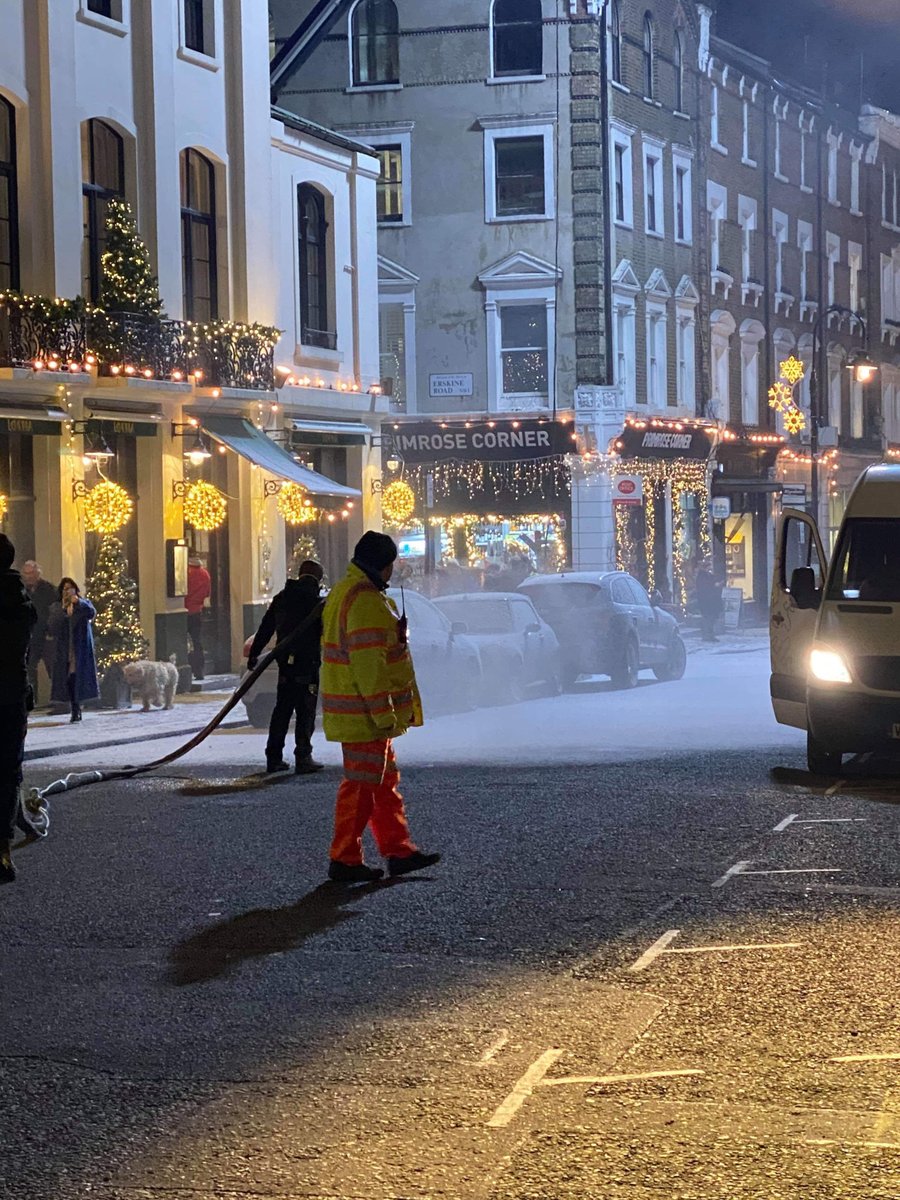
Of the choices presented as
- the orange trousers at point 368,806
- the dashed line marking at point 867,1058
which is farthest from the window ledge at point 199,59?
the dashed line marking at point 867,1058

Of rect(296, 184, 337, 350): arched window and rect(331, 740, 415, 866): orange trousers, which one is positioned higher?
rect(296, 184, 337, 350): arched window

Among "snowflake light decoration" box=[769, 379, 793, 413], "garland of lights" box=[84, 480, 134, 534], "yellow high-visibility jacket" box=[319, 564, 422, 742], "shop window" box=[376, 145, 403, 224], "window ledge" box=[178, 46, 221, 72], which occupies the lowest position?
"yellow high-visibility jacket" box=[319, 564, 422, 742]

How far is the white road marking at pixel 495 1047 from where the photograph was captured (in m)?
6.70

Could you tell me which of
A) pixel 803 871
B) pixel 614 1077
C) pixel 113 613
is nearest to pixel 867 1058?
pixel 614 1077

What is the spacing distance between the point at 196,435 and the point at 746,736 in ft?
36.7

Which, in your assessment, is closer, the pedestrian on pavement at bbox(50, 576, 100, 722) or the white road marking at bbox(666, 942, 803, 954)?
the white road marking at bbox(666, 942, 803, 954)

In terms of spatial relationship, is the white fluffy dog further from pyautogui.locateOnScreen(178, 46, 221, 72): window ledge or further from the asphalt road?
the asphalt road

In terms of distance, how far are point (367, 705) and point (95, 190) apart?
17115 millimetres

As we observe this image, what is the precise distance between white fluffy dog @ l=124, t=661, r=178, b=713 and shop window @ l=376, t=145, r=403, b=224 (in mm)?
19739

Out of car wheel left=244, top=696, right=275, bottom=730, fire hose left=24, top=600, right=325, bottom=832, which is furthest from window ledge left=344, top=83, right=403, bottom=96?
fire hose left=24, top=600, right=325, bottom=832

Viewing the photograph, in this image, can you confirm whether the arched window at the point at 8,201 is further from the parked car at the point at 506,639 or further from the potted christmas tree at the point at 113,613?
the parked car at the point at 506,639

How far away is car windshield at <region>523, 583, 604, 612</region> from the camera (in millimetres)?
26234

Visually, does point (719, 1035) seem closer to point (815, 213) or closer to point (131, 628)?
point (131, 628)

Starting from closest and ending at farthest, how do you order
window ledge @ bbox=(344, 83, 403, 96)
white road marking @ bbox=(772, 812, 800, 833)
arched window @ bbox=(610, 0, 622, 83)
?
1. white road marking @ bbox=(772, 812, 800, 833)
2. arched window @ bbox=(610, 0, 622, 83)
3. window ledge @ bbox=(344, 83, 403, 96)
